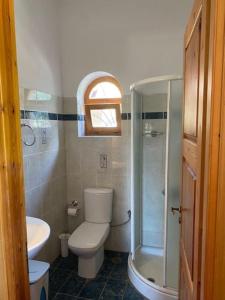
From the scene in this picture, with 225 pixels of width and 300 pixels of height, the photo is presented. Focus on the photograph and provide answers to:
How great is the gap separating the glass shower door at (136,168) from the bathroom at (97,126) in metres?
0.02

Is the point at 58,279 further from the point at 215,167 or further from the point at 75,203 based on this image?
the point at 215,167

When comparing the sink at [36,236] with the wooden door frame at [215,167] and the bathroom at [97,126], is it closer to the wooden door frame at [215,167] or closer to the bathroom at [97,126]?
the bathroom at [97,126]

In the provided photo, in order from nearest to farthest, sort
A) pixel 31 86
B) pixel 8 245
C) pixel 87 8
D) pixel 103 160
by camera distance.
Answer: pixel 8 245 → pixel 31 86 → pixel 87 8 → pixel 103 160

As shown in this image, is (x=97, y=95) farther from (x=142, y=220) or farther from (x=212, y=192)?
(x=212, y=192)

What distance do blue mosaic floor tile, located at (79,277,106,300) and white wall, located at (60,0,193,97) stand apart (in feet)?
6.49

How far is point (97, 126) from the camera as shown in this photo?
2.91 metres

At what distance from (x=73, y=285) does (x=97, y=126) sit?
67.9 inches

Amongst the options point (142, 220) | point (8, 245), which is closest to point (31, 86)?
point (8, 245)

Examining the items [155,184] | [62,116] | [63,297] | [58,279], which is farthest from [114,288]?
[62,116]

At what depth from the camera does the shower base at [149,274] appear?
77.7 inches

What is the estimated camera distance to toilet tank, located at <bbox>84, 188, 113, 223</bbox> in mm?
2598

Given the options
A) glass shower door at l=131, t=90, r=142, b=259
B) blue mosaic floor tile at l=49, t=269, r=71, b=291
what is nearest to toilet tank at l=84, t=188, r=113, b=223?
glass shower door at l=131, t=90, r=142, b=259

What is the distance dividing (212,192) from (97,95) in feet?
7.69

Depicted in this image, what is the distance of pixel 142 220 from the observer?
8.85 feet
